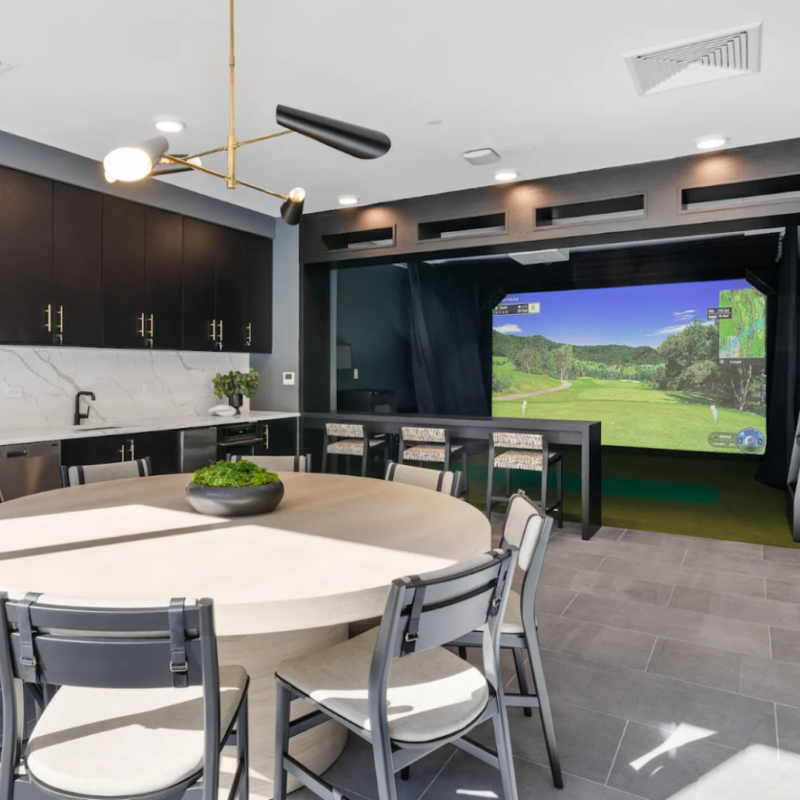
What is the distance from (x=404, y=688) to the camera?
1.56 meters

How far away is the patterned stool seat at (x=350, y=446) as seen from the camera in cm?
539

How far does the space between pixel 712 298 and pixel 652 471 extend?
254 cm

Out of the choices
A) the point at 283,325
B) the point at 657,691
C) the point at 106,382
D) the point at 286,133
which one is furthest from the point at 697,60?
the point at 106,382

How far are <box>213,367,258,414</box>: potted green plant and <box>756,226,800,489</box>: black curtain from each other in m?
5.32

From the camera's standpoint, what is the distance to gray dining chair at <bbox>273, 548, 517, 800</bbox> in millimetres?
1337

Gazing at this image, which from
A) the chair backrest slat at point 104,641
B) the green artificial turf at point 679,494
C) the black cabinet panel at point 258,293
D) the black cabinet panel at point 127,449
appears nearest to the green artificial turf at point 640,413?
the green artificial turf at point 679,494

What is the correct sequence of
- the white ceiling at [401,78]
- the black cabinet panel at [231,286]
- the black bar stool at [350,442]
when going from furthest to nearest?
the black cabinet panel at [231,286] → the black bar stool at [350,442] → the white ceiling at [401,78]

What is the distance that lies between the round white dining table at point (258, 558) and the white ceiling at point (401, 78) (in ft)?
6.40

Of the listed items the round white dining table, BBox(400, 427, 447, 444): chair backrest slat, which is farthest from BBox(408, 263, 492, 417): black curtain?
the round white dining table

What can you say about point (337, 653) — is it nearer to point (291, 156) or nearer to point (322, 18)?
point (322, 18)

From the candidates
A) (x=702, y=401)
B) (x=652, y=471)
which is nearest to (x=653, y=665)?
(x=652, y=471)

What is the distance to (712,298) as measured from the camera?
841 centimetres
